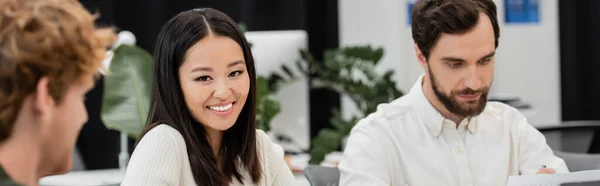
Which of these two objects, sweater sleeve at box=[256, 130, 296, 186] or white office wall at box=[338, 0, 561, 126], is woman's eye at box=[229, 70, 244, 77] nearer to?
sweater sleeve at box=[256, 130, 296, 186]

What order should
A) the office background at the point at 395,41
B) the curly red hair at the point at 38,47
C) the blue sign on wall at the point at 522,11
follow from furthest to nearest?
the blue sign on wall at the point at 522,11, the office background at the point at 395,41, the curly red hair at the point at 38,47

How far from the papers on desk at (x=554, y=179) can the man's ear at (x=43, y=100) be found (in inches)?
36.3

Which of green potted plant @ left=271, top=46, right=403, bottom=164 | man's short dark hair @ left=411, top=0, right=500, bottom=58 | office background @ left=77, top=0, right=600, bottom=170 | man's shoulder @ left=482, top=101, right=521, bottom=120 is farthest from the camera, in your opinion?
office background @ left=77, top=0, right=600, bottom=170

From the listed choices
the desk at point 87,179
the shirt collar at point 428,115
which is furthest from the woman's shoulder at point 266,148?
the desk at point 87,179

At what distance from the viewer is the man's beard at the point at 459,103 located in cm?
238

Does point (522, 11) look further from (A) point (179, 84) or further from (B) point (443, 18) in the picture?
(A) point (179, 84)

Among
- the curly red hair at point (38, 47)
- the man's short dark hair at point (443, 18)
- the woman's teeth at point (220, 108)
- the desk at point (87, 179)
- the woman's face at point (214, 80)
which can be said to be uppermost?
the curly red hair at point (38, 47)

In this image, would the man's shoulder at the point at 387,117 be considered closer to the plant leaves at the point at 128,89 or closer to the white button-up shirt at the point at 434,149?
the white button-up shirt at the point at 434,149

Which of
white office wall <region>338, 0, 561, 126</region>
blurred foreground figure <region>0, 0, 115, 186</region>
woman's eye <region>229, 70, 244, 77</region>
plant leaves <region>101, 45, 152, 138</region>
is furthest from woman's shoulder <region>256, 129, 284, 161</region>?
white office wall <region>338, 0, 561, 126</region>

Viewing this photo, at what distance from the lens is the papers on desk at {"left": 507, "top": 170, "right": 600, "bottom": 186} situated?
5.71ft

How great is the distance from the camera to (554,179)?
1774 mm

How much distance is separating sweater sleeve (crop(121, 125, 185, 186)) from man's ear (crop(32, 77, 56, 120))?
73 centimetres

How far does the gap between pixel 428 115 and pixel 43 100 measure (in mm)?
1446

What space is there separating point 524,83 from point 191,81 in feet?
13.1
